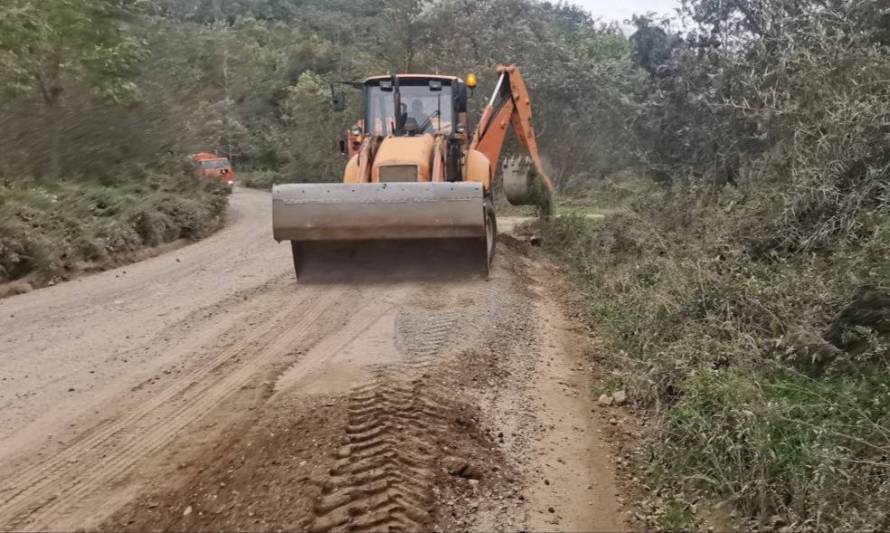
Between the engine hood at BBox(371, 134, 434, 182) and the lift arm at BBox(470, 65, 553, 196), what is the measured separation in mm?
1254

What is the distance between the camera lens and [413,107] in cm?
1179

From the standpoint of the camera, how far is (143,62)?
64.0 ft

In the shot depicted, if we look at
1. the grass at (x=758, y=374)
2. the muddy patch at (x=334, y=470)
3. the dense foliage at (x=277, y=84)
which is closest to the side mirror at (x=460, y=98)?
the grass at (x=758, y=374)

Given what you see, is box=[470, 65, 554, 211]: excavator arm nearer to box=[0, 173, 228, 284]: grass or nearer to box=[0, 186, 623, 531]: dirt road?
box=[0, 186, 623, 531]: dirt road

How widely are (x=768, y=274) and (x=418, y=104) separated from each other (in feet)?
21.2

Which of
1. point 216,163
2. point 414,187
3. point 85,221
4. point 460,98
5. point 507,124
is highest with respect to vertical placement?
point 460,98

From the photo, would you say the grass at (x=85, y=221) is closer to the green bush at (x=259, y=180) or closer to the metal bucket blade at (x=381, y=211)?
the metal bucket blade at (x=381, y=211)

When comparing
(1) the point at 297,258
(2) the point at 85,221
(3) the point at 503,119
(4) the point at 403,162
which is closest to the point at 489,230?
(4) the point at 403,162

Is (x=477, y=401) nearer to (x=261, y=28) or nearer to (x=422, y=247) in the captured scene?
(x=422, y=247)

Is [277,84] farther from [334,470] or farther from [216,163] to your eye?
[334,470]

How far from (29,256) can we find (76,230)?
5.34 ft

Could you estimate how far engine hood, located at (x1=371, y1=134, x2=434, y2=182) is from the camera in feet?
33.5

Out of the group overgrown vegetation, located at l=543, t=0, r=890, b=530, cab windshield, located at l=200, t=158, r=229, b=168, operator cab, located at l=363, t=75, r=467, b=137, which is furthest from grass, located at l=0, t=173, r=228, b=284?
cab windshield, located at l=200, t=158, r=229, b=168

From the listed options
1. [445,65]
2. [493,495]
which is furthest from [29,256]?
[445,65]
